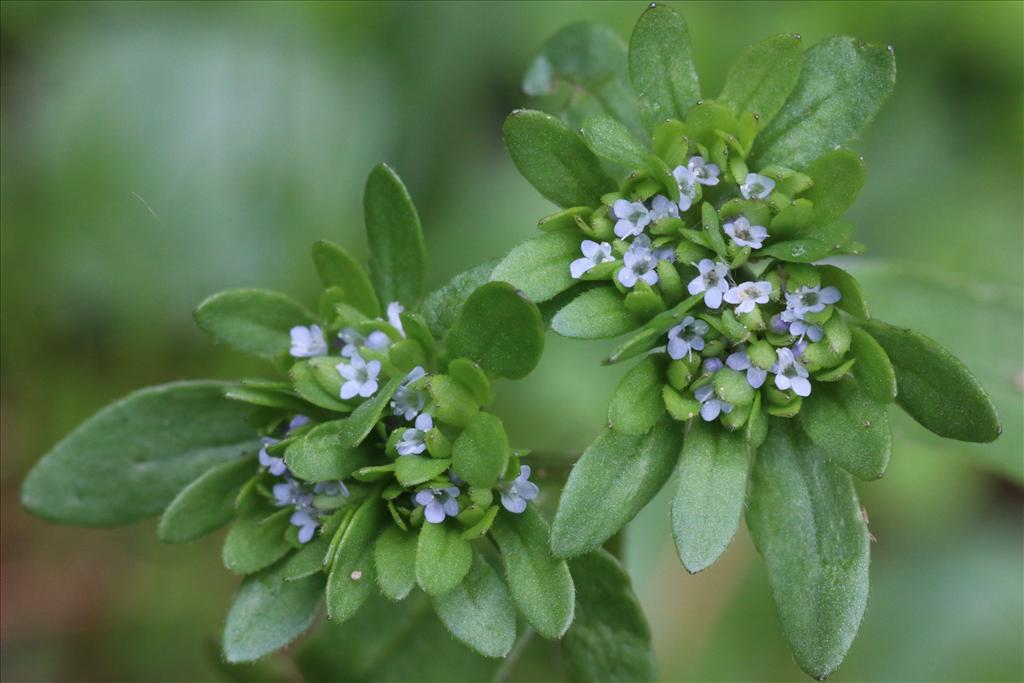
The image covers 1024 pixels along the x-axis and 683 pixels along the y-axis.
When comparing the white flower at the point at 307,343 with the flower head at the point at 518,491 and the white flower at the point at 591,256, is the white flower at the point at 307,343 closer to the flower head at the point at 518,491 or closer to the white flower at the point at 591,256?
the flower head at the point at 518,491

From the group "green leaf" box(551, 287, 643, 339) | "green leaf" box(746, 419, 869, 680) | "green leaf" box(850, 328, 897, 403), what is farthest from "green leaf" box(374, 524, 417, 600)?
"green leaf" box(850, 328, 897, 403)

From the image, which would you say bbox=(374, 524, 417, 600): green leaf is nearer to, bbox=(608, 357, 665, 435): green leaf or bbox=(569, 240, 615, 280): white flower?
bbox=(608, 357, 665, 435): green leaf

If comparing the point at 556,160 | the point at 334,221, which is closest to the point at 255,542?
the point at 556,160

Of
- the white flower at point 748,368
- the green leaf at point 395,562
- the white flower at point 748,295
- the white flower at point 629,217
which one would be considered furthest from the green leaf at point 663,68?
the green leaf at point 395,562

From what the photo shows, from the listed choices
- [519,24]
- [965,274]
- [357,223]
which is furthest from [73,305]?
[965,274]

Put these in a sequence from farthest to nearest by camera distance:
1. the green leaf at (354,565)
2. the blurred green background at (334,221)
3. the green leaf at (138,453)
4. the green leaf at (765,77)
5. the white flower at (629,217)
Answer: the blurred green background at (334,221) → the green leaf at (138,453) → the green leaf at (765,77) → the white flower at (629,217) → the green leaf at (354,565)

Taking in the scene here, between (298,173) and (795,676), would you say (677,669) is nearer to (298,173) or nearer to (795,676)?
(795,676)
